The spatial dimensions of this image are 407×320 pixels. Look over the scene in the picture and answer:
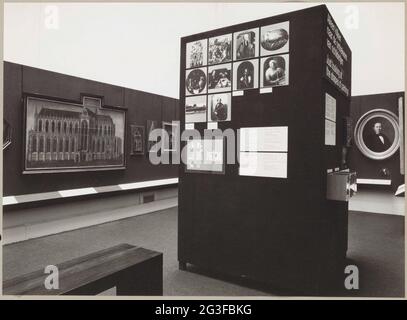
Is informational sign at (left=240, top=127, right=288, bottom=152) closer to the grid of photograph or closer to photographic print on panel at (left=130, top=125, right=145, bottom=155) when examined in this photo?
the grid of photograph

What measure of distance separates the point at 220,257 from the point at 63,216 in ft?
8.93

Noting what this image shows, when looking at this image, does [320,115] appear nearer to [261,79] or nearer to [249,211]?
[261,79]

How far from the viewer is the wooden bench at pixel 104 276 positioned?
1740 millimetres

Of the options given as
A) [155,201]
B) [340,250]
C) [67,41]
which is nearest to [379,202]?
[340,250]

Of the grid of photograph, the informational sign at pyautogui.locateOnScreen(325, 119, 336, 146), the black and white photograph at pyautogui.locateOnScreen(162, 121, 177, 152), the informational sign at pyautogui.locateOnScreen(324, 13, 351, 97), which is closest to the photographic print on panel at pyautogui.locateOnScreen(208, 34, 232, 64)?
the grid of photograph

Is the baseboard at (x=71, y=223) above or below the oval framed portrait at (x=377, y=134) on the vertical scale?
below

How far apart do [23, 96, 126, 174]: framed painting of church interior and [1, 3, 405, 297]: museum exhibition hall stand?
0.06ft

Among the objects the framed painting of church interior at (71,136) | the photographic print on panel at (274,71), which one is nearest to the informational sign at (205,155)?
the photographic print on panel at (274,71)

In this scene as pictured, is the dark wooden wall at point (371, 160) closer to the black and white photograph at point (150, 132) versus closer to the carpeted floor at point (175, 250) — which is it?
the carpeted floor at point (175, 250)

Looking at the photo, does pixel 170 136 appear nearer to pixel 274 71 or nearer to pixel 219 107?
pixel 219 107

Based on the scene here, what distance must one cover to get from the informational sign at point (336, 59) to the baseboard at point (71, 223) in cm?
405

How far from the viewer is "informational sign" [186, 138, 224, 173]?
3102 mm

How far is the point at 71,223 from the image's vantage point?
4809 millimetres

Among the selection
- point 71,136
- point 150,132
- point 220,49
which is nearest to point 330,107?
point 220,49
